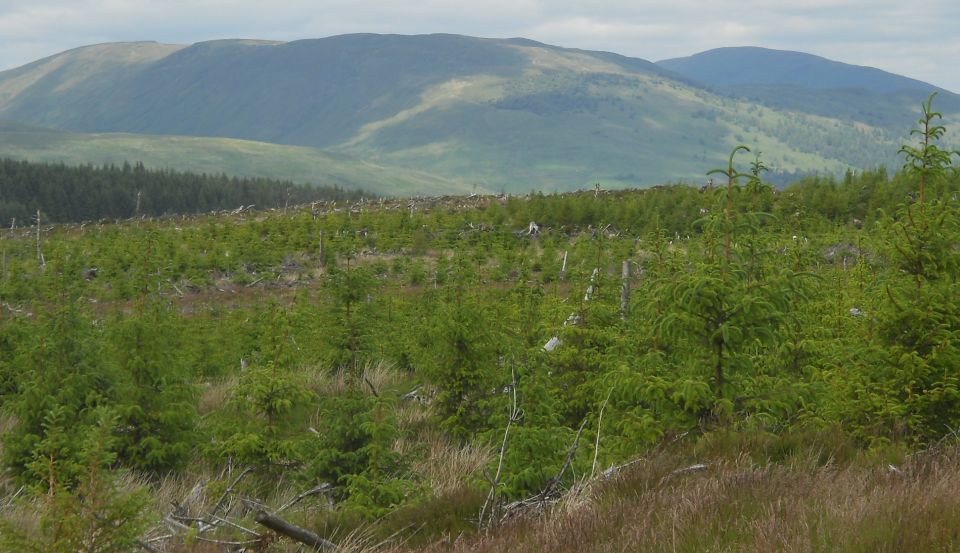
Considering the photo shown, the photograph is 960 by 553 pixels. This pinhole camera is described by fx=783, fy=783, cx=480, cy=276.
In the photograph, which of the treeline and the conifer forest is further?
the treeline

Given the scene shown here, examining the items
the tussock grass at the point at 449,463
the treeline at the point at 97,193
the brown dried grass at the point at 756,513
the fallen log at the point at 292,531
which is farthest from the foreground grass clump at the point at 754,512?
the treeline at the point at 97,193

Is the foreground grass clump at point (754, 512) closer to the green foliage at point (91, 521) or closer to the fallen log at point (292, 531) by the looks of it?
the fallen log at point (292, 531)

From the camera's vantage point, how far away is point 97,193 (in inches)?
4129

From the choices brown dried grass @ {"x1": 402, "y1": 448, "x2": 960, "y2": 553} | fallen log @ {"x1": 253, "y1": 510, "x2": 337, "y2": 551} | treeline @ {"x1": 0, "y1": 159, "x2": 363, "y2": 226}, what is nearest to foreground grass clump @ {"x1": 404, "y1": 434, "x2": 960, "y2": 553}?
brown dried grass @ {"x1": 402, "y1": 448, "x2": 960, "y2": 553}

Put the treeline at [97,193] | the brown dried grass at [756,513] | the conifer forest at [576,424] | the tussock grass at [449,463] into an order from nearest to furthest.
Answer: the brown dried grass at [756,513], the conifer forest at [576,424], the tussock grass at [449,463], the treeline at [97,193]

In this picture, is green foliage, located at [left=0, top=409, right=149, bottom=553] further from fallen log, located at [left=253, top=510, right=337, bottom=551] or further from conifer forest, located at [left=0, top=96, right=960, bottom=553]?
fallen log, located at [left=253, top=510, right=337, bottom=551]

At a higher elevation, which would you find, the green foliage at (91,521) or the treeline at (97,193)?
the green foliage at (91,521)

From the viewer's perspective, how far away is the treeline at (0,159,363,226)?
10200 centimetres

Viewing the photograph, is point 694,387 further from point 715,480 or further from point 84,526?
point 84,526

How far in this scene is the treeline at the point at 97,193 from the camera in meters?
102

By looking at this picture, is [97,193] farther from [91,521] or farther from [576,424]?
[91,521]

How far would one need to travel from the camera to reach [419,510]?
5316mm

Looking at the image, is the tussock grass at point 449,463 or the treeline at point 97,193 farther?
the treeline at point 97,193

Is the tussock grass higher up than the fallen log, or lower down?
lower down
